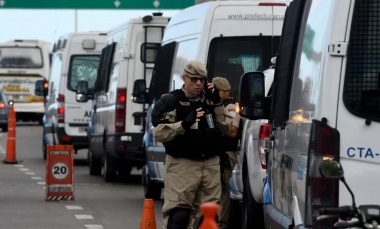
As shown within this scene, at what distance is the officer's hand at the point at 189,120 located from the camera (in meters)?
11.5

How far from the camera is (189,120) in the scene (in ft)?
37.9

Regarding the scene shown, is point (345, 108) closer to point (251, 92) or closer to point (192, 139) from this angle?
point (251, 92)

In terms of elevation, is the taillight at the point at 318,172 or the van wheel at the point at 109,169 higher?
the taillight at the point at 318,172

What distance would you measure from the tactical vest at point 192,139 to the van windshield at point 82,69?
1901 centimetres

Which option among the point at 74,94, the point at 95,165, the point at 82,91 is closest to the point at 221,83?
the point at 95,165

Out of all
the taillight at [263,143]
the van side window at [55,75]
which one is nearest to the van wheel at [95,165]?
the van side window at [55,75]

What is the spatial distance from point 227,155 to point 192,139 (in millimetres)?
1703

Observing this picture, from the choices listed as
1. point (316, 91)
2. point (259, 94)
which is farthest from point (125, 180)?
point (316, 91)

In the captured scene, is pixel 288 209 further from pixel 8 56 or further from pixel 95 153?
pixel 8 56

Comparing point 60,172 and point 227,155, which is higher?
point 227,155

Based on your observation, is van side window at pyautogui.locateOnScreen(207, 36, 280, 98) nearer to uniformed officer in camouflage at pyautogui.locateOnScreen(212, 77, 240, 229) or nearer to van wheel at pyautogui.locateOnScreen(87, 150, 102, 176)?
uniformed officer in camouflage at pyautogui.locateOnScreen(212, 77, 240, 229)

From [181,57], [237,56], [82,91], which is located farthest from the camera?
[82,91]

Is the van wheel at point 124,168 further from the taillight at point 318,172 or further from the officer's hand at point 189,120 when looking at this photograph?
the taillight at point 318,172

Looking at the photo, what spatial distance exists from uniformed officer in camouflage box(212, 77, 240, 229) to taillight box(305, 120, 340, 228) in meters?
5.35
